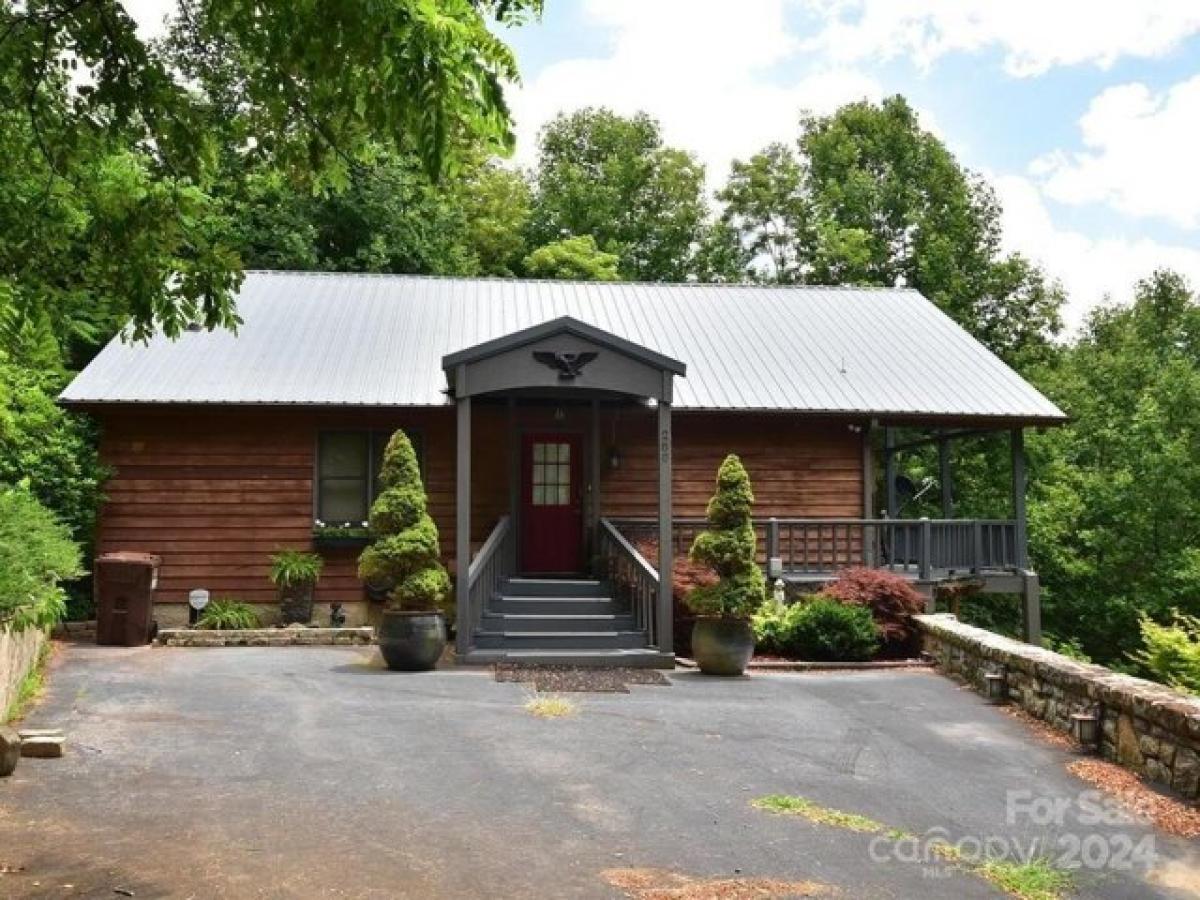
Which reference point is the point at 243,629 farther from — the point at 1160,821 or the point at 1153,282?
the point at 1153,282

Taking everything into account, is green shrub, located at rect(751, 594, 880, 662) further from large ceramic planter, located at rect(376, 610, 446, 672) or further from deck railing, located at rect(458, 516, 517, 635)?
large ceramic planter, located at rect(376, 610, 446, 672)

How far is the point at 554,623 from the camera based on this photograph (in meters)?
12.5

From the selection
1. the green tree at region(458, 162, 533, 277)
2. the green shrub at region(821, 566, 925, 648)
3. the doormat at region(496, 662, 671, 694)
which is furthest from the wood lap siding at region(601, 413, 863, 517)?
the green tree at region(458, 162, 533, 277)

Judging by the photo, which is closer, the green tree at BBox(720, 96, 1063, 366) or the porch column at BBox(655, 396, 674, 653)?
the porch column at BBox(655, 396, 674, 653)

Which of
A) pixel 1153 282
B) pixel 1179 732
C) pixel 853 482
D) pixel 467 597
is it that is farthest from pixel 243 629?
pixel 1153 282

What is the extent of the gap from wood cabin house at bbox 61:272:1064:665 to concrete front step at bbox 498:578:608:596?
0.03 m

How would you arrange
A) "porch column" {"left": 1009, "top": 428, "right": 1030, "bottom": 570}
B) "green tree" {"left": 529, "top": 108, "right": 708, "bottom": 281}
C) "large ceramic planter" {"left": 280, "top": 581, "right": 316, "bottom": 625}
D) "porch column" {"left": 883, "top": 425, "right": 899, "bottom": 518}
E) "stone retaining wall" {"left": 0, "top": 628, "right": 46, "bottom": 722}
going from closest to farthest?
"stone retaining wall" {"left": 0, "top": 628, "right": 46, "bottom": 722}
"large ceramic planter" {"left": 280, "top": 581, "right": 316, "bottom": 625}
"porch column" {"left": 1009, "top": 428, "right": 1030, "bottom": 570}
"porch column" {"left": 883, "top": 425, "right": 899, "bottom": 518}
"green tree" {"left": 529, "top": 108, "right": 708, "bottom": 281}

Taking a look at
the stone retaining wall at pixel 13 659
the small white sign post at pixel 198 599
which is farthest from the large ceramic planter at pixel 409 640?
the small white sign post at pixel 198 599

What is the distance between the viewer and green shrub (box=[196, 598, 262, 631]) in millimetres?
13961

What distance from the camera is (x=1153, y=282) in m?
42.1

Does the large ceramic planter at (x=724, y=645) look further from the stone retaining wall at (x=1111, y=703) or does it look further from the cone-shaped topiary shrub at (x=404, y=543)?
the cone-shaped topiary shrub at (x=404, y=543)

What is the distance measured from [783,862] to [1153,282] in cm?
4317

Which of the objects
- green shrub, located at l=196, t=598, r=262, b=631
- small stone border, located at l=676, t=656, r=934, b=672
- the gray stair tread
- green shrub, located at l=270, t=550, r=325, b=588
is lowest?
small stone border, located at l=676, t=656, r=934, b=672

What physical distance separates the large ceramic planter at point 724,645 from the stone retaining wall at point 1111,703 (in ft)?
7.41
